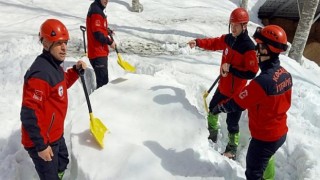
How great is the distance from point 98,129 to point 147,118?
0.66 m

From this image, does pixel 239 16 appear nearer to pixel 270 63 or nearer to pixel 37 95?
pixel 270 63

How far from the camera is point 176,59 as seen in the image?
22.7 feet

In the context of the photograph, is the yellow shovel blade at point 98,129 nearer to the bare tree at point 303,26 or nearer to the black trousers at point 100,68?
the black trousers at point 100,68

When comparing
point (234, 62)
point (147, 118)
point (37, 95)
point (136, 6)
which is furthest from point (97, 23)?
point (136, 6)

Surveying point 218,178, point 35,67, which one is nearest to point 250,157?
point 218,178

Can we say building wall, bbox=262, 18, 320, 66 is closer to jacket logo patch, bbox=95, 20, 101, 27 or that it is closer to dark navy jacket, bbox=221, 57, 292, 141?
jacket logo patch, bbox=95, 20, 101, 27

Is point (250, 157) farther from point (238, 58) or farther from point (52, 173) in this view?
point (52, 173)

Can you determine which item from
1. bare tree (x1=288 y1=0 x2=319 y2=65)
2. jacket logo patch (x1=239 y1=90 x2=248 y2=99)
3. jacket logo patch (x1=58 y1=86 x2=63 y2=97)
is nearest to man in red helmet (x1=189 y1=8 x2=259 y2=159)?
jacket logo patch (x1=239 y1=90 x2=248 y2=99)

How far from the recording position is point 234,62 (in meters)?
4.20

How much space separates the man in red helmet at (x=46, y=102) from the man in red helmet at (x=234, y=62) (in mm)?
1993

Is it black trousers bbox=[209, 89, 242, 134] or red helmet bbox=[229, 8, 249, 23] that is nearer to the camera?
red helmet bbox=[229, 8, 249, 23]

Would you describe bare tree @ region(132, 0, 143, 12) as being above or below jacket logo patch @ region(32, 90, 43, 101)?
below

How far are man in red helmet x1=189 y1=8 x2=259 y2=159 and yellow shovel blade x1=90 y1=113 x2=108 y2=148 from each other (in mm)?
1588

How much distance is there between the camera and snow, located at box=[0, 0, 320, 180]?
135 inches
